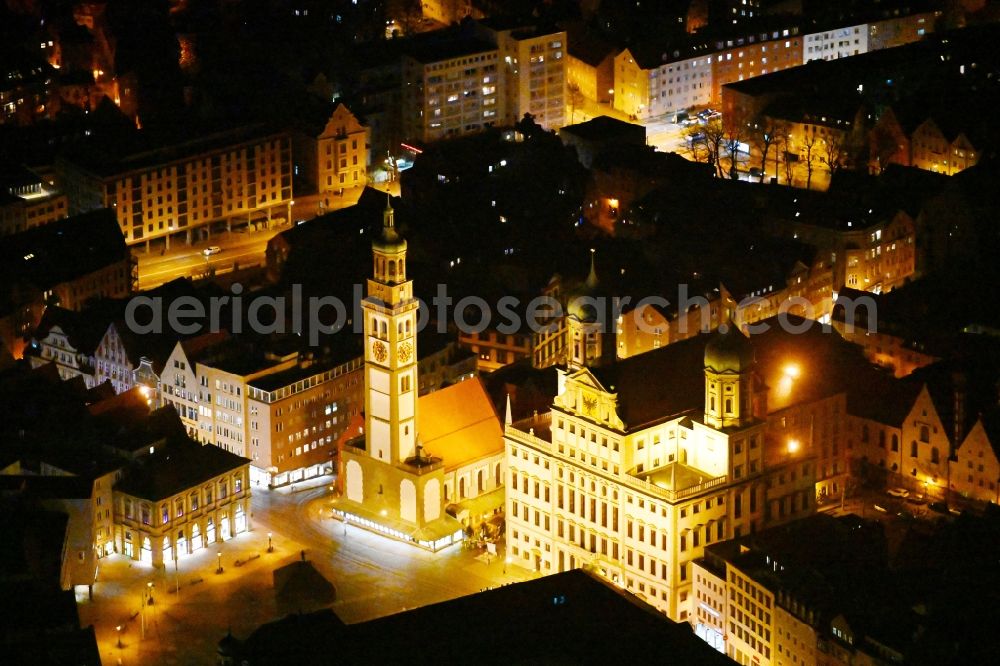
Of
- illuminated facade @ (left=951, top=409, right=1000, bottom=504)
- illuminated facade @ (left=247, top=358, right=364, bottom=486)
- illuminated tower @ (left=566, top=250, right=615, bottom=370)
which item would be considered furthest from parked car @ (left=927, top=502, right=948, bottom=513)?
illuminated facade @ (left=247, top=358, right=364, bottom=486)

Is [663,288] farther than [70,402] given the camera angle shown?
Yes

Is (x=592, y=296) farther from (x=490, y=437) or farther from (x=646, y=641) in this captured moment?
Answer: (x=646, y=641)

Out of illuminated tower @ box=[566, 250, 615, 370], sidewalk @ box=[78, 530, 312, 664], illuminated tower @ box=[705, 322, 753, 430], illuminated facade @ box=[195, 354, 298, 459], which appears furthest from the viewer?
illuminated facade @ box=[195, 354, 298, 459]

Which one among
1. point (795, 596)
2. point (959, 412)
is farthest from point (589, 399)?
point (959, 412)

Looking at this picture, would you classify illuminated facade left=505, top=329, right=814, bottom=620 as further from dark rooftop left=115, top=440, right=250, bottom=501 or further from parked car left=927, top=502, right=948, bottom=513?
dark rooftop left=115, top=440, right=250, bottom=501

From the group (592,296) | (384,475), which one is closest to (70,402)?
(384,475)

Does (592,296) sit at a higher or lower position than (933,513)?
higher
